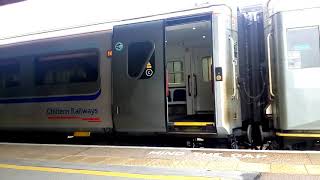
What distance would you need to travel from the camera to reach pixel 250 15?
27.3 ft

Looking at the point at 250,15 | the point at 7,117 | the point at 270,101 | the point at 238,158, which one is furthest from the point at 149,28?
the point at 7,117


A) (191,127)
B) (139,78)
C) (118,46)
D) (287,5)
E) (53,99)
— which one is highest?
(287,5)

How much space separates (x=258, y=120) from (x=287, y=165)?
268 cm

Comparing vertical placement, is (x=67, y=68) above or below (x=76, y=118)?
above

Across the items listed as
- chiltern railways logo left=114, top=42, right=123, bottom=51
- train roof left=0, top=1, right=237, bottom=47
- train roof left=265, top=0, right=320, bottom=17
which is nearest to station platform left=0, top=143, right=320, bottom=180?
chiltern railways logo left=114, top=42, right=123, bottom=51

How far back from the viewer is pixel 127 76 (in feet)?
27.7

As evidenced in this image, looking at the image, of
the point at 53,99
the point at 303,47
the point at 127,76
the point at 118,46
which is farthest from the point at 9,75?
the point at 303,47

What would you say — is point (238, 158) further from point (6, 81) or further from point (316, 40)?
point (6, 81)

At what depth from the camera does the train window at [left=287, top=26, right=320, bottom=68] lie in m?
6.96

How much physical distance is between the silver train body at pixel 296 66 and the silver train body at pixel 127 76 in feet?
3.06

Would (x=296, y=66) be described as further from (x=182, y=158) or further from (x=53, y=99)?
(x=53, y=99)

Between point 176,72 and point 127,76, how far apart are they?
8.49 ft

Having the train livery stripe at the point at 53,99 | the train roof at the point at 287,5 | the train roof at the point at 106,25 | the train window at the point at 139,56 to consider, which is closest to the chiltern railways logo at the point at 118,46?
the train window at the point at 139,56

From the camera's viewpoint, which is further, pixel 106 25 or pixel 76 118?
pixel 76 118
